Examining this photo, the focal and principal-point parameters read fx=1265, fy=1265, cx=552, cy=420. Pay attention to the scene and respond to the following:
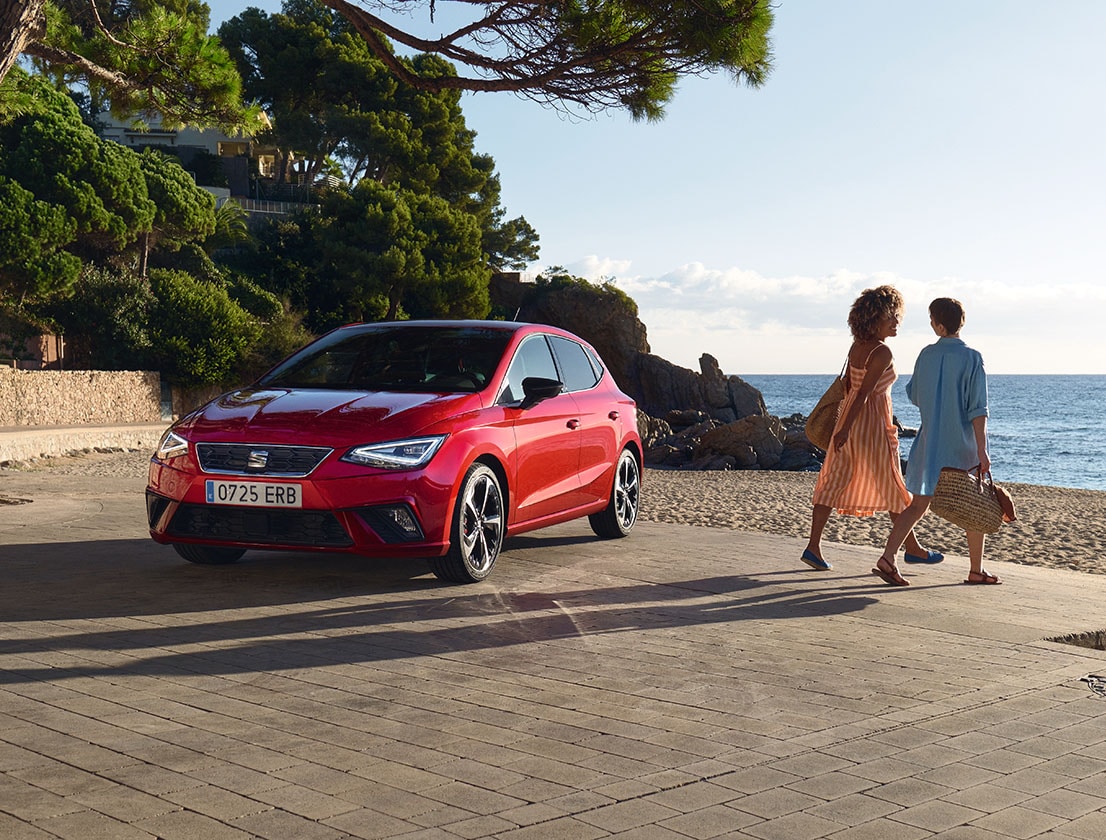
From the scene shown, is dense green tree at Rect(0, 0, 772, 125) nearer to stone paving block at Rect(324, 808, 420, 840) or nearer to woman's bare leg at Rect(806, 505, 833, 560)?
woman's bare leg at Rect(806, 505, 833, 560)

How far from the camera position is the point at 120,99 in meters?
15.8

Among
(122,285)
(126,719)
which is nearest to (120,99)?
(126,719)

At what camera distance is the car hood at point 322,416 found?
25.6ft

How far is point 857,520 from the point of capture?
15461 millimetres

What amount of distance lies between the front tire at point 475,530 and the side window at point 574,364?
178 centimetres

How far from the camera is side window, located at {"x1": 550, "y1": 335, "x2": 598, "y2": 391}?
1012 centimetres

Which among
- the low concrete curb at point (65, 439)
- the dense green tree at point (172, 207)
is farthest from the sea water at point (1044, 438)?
the dense green tree at point (172, 207)

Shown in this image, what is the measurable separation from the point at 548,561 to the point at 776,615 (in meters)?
2.46

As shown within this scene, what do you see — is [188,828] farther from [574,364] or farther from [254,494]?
[574,364]

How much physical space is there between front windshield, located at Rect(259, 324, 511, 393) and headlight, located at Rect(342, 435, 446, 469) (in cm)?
83

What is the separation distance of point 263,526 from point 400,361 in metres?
1.84

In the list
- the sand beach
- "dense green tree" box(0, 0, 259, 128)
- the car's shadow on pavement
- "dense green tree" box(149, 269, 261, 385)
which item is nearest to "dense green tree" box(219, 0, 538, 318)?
"dense green tree" box(149, 269, 261, 385)

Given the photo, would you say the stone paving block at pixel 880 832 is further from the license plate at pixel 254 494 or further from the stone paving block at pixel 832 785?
the license plate at pixel 254 494

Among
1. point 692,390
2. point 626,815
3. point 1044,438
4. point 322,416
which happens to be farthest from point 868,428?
point 1044,438
